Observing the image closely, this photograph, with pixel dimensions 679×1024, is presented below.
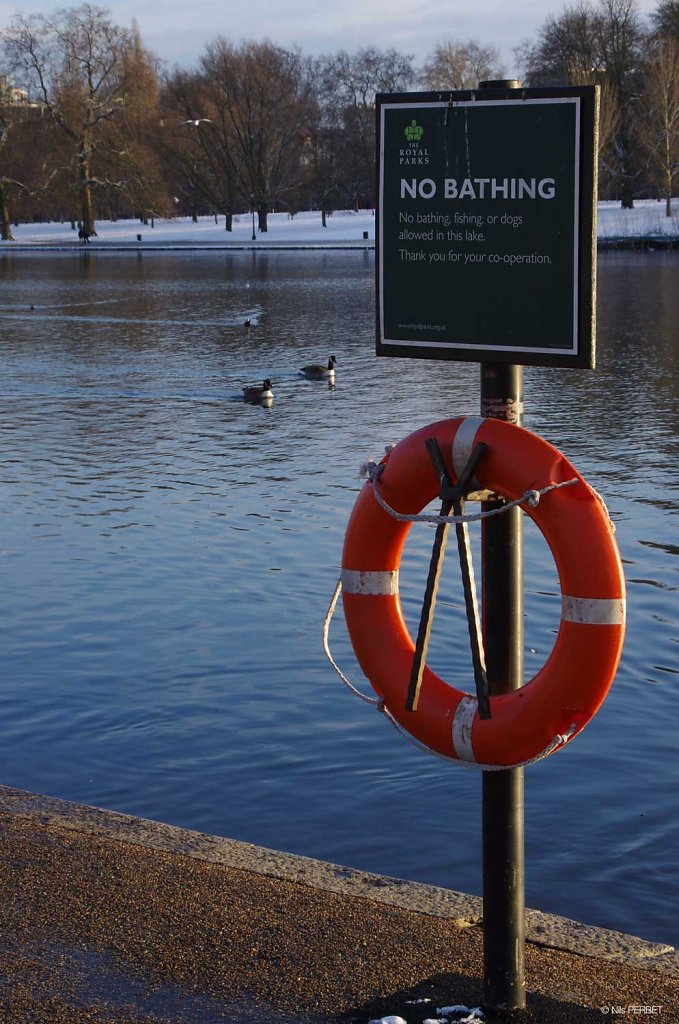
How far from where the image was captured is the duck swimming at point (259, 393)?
18.5m

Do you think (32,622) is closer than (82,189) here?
Yes

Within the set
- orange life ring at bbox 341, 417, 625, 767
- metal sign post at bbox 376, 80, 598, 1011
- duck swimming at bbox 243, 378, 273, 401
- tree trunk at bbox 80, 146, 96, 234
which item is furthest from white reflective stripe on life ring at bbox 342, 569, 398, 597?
tree trunk at bbox 80, 146, 96, 234

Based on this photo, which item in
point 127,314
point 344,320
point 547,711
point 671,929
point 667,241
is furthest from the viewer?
point 667,241

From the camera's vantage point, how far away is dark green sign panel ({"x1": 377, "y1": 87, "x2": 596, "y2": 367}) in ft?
11.5

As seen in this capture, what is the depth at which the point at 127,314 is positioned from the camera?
3278cm

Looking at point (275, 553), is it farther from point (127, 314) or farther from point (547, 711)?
point (127, 314)

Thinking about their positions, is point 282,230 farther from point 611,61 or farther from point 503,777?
point 503,777

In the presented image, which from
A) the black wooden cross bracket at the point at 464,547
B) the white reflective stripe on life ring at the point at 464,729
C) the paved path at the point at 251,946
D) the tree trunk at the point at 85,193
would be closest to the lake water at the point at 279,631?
the paved path at the point at 251,946

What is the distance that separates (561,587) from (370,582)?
58cm

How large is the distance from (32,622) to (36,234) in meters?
87.1

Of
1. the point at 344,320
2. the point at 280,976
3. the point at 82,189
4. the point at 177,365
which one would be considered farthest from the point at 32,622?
the point at 82,189

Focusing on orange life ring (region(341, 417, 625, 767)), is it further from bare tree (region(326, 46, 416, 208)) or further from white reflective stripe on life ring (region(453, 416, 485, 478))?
bare tree (region(326, 46, 416, 208))

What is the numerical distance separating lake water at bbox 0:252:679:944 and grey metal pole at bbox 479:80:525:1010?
1724 mm

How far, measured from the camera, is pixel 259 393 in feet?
61.1
